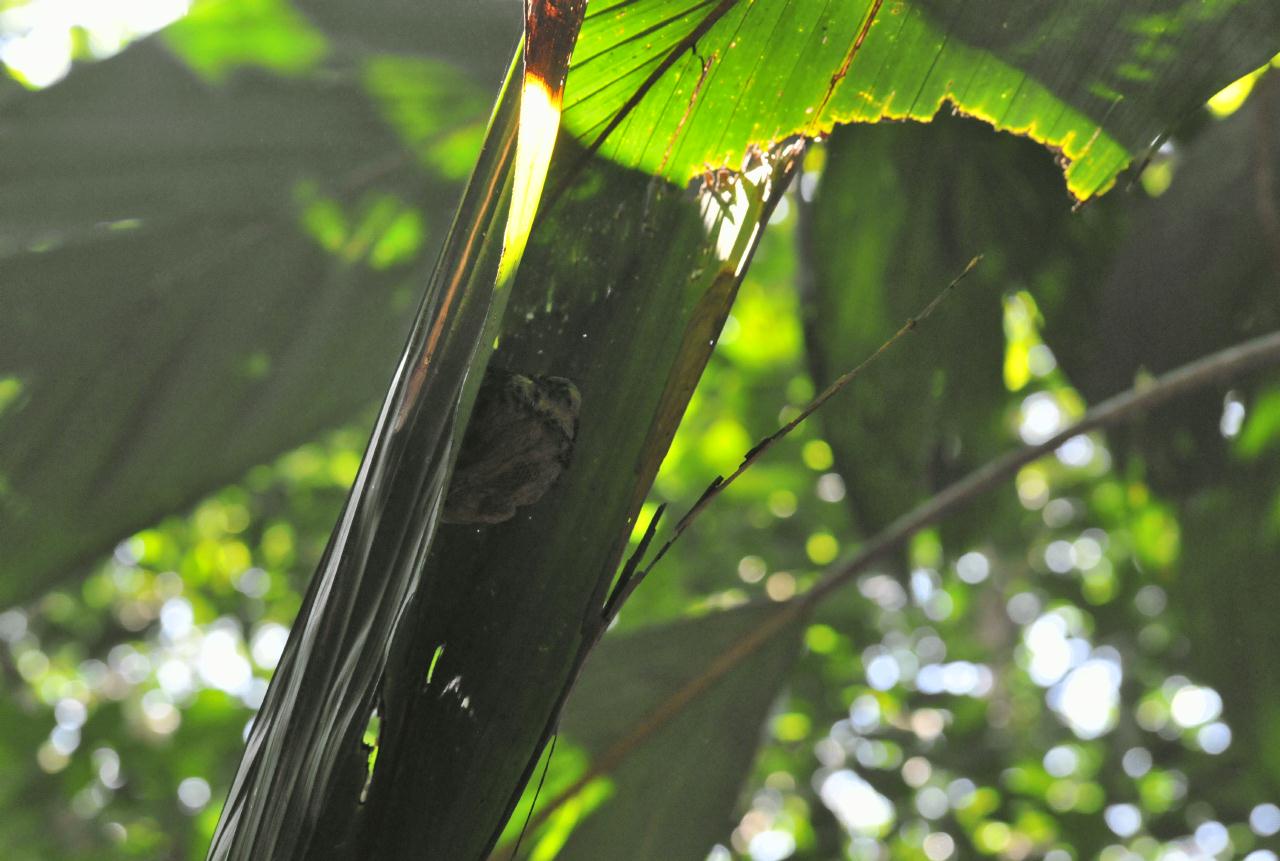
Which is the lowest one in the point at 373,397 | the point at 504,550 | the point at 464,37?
the point at 504,550

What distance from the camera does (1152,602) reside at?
2.71 meters

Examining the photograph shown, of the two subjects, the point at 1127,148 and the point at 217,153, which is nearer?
the point at 1127,148

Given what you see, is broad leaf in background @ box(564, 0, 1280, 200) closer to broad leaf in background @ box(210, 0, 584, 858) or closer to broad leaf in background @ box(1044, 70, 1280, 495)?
broad leaf in background @ box(210, 0, 584, 858)

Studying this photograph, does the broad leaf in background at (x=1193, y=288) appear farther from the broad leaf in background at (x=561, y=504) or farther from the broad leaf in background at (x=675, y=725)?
the broad leaf in background at (x=561, y=504)

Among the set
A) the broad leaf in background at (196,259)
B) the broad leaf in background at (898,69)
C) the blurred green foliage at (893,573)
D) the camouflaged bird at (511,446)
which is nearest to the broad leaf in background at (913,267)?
the blurred green foliage at (893,573)

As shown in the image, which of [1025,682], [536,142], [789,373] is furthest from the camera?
[1025,682]

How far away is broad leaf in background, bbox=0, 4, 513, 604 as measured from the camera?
804 millimetres

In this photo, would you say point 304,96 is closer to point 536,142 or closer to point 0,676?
point 536,142

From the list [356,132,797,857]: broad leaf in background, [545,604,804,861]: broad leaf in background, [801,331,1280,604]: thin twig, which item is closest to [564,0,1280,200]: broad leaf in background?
[356,132,797,857]: broad leaf in background

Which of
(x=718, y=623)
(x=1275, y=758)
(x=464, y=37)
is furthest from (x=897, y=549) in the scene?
(x=464, y=37)

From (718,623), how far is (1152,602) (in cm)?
211

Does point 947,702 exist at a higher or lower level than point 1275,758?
higher

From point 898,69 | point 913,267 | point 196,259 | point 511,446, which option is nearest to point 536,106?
point 511,446

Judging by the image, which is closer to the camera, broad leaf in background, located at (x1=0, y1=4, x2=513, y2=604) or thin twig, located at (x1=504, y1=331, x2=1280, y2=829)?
broad leaf in background, located at (x1=0, y1=4, x2=513, y2=604)
